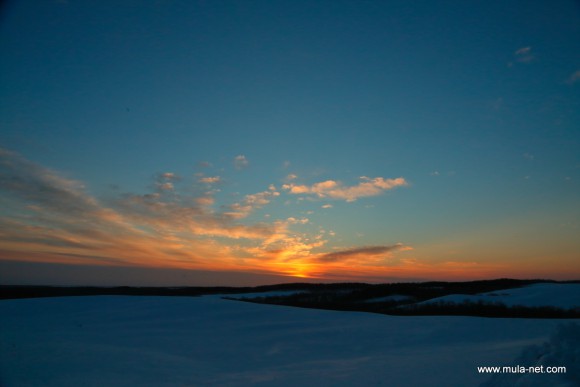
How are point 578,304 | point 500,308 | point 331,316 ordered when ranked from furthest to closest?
point 578,304 < point 500,308 < point 331,316

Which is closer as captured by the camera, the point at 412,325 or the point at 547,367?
the point at 547,367

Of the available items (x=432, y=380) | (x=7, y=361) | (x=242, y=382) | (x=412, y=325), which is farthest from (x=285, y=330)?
(x=7, y=361)

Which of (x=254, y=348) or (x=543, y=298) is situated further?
(x=543, y=298)

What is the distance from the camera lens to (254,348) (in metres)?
11.5

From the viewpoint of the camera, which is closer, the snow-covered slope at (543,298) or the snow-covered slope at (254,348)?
the snow-covered slope at (254,348)

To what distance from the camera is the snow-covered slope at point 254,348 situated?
8.17 meters

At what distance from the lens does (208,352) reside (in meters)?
11.2

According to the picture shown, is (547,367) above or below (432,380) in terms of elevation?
above

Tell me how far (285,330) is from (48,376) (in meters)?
7.69

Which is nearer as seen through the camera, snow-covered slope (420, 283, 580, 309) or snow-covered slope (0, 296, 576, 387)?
snow-covered slope (0, 296, 576, 387)

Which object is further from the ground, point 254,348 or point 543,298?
point 543,298

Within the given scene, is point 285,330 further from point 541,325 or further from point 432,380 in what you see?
point 541,325

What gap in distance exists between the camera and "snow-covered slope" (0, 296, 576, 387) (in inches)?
322

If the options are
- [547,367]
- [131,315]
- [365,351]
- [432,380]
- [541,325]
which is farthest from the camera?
[131,315]
